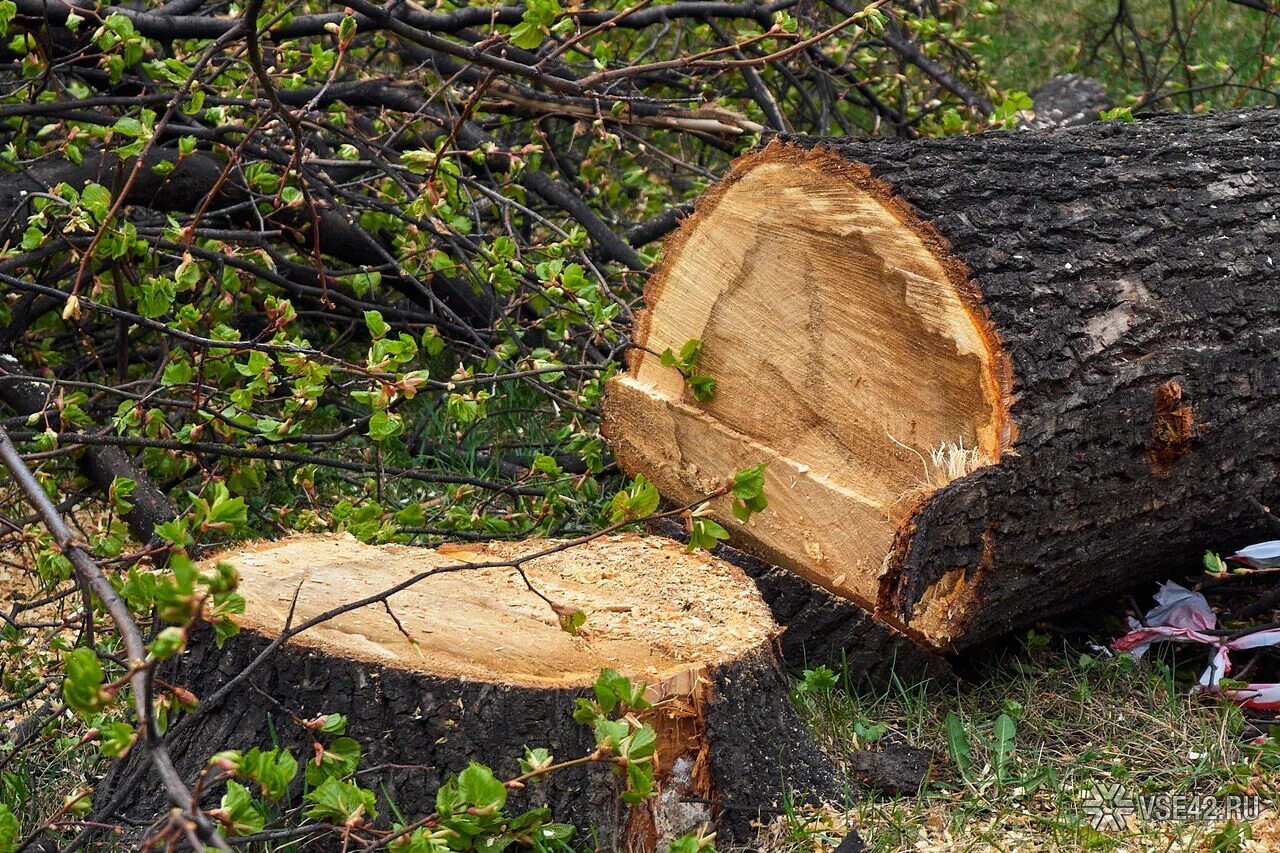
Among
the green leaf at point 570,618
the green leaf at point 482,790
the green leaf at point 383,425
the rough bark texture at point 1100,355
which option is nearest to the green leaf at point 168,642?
the green leaf at point 482,790

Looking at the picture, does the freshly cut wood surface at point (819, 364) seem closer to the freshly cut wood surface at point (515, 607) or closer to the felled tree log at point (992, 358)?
the felled tree log at point (992, 358)

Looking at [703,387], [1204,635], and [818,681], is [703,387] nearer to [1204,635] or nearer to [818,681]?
[818,681]

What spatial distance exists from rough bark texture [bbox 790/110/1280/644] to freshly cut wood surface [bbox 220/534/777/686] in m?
0.38

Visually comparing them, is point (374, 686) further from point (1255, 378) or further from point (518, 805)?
point (1255, 378)

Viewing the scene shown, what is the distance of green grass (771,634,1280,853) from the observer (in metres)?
2.18

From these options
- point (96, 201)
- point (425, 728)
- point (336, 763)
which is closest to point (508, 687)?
point (425, 728)

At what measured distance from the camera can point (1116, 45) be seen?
245 inches

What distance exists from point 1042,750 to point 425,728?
46.7 inches

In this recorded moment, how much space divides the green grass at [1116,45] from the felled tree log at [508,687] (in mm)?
4513

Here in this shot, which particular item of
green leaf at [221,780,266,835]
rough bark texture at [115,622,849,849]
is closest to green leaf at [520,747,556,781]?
rough bark texture at [115,622,849,849]

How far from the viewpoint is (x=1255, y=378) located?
2527 mm

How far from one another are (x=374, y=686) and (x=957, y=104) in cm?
355
